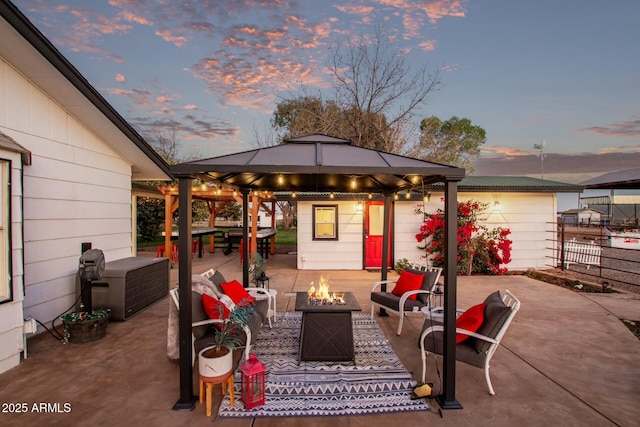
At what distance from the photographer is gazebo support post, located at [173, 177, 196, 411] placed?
2684 mm

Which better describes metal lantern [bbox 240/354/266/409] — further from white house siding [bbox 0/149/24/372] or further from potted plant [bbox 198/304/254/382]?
white house siding [bbox 0/149/24/372]

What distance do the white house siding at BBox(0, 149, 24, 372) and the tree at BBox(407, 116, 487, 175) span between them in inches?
605

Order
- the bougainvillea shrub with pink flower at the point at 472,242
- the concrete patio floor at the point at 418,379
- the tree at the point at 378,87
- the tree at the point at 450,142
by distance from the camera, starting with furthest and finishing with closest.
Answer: the tree at the point at 450,142 → the tree at the point at 378,87 → the bougainvillea shrub with pink flower at the point at 472,242 → the concrete patio floor at the point at 418,379

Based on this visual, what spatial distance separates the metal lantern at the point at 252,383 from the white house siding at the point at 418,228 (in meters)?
6.69

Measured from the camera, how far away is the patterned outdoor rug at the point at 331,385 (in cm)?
262

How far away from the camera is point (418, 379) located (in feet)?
10.4

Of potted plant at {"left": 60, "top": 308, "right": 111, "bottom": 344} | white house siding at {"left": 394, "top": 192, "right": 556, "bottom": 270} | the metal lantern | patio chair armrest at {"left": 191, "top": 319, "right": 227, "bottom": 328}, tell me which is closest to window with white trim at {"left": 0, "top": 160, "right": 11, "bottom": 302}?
potted plant at {"left": 60, "top": 308, "right": 111, "bottom": 344}

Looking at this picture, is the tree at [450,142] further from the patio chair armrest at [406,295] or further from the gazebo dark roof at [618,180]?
the patio chair armrest at [406,295]

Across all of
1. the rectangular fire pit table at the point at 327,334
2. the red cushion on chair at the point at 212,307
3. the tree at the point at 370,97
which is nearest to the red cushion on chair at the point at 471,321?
the rectangular fire pit table at the point at 327,334

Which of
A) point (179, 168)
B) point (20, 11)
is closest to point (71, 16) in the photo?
point (20, 11)

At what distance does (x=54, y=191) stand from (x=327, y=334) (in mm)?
4788

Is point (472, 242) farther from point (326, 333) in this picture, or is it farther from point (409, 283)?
point (326, 333)

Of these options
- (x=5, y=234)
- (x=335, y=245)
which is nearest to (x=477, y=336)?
(x=5, y=234)

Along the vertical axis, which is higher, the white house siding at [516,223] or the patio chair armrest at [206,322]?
the white house siding at [516,223]
